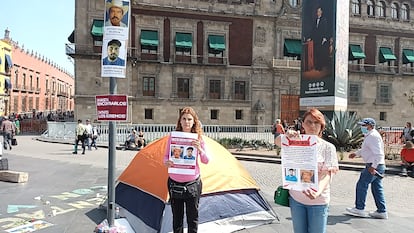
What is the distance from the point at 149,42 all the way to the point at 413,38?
28.9m

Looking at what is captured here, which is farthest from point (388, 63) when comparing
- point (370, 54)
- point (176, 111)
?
point (176, 111)

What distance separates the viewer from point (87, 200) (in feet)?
24.0

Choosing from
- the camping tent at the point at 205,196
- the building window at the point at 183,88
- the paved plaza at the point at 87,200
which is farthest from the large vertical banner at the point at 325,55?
the camping tent at the point at 205,196

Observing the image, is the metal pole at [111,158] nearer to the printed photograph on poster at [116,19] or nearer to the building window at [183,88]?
the printed photograph on poster at [116,19]

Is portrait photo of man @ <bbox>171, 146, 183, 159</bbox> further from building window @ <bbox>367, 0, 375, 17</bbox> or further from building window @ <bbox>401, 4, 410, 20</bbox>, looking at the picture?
building window @ <bbox>401, 4, 410, 20</bbox>

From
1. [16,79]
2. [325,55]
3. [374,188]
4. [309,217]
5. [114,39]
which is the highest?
[16,79]

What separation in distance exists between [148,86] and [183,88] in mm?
3135

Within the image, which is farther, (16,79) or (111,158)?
(16,79)

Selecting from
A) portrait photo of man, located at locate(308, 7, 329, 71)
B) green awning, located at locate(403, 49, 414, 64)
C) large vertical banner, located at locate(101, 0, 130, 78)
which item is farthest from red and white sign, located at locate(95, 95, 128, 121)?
green awning, located at locate(403, 49, 414, 64)

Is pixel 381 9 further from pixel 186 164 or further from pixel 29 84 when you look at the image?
pixel 29 84

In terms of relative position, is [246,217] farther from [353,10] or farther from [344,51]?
[353,10]

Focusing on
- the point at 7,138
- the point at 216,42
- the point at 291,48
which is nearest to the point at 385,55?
the point at 291,48

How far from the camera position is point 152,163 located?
18.6 ft

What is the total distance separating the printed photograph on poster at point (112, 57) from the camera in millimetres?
4438
